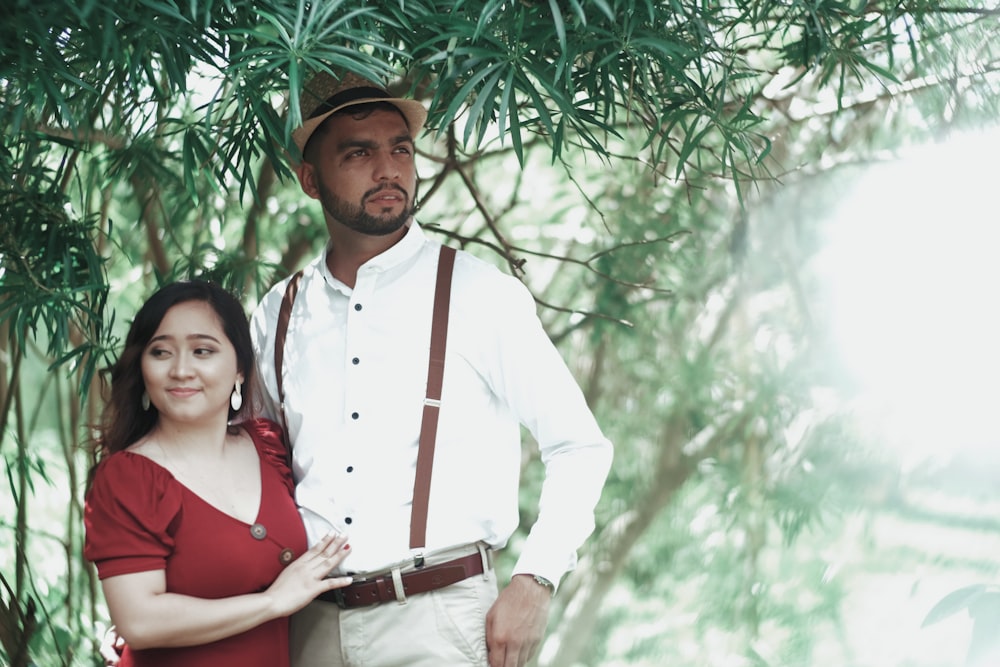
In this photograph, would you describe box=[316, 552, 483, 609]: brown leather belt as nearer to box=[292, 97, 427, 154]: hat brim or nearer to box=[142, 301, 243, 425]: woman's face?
box=[142, 301, 243, 425]: woman's face

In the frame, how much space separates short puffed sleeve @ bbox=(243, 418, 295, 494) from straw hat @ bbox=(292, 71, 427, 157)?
0.57m

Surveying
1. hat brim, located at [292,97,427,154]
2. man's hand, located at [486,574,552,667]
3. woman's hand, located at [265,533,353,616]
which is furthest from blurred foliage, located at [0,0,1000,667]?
man's hand, located at [486,574,552,667]

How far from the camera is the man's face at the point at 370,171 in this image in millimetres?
2121

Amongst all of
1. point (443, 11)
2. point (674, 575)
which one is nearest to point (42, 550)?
point (674, 575)

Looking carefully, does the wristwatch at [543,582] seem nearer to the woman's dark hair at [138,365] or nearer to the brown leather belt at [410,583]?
the brown leather belt at [410,583]

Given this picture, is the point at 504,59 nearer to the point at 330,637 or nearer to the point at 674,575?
the point at 330,637

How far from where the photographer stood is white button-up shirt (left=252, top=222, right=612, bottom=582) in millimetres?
1998

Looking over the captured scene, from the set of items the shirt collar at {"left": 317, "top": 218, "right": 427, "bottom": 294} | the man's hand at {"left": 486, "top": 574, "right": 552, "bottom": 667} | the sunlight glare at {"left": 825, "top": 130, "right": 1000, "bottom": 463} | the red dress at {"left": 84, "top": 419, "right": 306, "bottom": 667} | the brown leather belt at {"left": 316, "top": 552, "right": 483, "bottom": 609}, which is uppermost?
the sunlight glare at {"left": 825, "top": 130, "right": 1000, "bottom": 463}

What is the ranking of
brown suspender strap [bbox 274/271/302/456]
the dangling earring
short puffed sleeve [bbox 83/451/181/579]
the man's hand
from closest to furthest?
1. short puffed sleeve [bbox 83/451/181/579]
2. the man's hand
3. the dangling earring
4. brown suspender strap [bbox 274/271/302/456]

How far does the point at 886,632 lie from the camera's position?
5.72 m

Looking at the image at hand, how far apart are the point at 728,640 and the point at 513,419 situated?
4.23 metres

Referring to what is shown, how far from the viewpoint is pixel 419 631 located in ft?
6.42

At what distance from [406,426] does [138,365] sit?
1.62 ft

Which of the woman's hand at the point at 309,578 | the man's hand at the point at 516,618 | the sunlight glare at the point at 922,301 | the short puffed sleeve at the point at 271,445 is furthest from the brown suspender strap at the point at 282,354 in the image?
the sunlight glare at the point at 922,301
